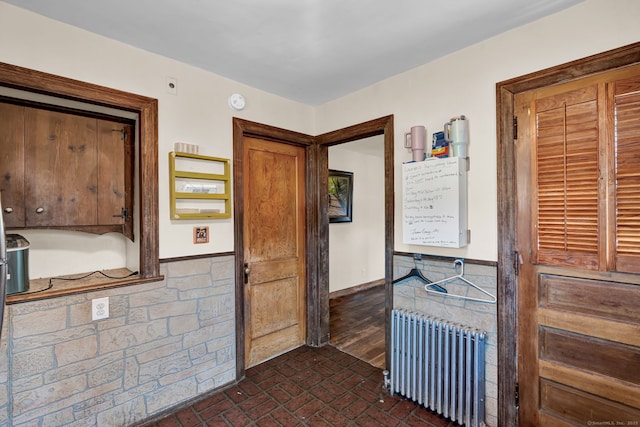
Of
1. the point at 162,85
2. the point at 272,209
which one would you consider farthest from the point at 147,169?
the point at 272,209

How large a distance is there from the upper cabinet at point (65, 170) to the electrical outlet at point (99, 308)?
51 cm

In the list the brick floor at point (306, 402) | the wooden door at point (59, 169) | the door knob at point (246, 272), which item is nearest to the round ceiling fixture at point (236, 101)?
the wooden door at point (59, 169)

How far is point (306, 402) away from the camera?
2.22 m

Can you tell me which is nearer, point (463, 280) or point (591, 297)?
point (591, 297)

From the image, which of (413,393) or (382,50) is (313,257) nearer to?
(413,393)

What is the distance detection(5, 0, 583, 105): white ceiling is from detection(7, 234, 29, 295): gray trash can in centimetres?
129

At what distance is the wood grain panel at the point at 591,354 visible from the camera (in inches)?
59.4

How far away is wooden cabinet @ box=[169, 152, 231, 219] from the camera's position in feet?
6.98

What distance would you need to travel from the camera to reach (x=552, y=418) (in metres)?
1.73

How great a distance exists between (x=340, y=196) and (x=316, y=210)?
163 centimetres

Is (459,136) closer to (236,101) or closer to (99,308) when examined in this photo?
(236,101)

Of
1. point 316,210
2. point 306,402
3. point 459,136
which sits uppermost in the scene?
point 459,136

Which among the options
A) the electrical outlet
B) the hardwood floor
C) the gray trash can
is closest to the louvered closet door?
the hardwood floor

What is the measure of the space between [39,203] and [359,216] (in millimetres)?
4016
